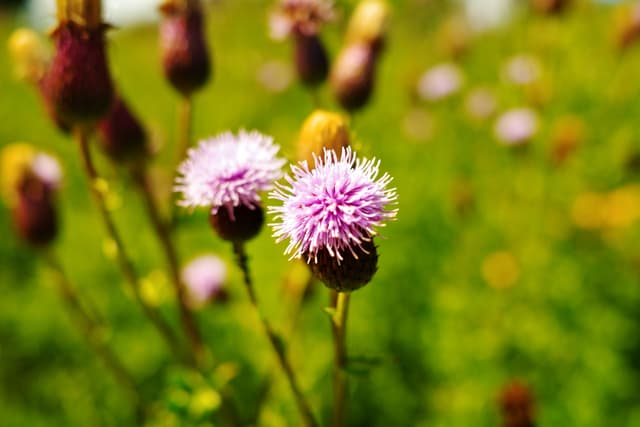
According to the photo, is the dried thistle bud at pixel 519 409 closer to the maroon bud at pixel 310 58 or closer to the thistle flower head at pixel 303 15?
the maroon bud at pixel 310 58

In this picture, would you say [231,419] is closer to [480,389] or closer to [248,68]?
[480,389]

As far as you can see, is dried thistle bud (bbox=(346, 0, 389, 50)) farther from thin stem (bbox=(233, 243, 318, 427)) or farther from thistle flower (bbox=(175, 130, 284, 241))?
thin stem (bbox=(233, 243, 318, 427))

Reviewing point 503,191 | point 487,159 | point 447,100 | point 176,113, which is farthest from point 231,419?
point 176,113

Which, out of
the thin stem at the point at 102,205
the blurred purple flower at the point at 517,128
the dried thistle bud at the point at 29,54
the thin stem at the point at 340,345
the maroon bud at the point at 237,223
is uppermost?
the blurred purple flower at the point at 517,128

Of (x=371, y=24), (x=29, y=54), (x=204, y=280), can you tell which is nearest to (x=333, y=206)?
(x=371, y=24)

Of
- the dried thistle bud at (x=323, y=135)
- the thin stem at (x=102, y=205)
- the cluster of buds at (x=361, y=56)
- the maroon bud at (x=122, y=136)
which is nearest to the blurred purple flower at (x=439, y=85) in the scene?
the cluster of buds at (x=361, y=56)

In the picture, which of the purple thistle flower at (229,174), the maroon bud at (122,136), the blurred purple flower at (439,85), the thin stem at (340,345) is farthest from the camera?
the blurred purple flower at (439,85)
